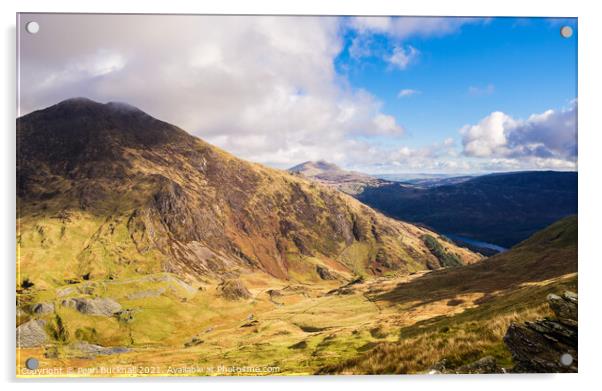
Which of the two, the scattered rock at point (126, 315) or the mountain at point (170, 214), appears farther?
the mountain at point (170, 214)

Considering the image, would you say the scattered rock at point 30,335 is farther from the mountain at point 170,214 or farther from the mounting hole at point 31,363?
the mountain at point 170,214

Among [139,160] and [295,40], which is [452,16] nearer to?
[295,40]

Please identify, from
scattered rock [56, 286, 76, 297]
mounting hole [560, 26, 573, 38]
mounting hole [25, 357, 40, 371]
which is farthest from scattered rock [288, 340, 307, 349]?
scattered rock [56, 286, 76, 297]

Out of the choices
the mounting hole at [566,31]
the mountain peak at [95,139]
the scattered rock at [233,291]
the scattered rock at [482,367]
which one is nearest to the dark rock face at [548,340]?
the scattered rock at [482,367]

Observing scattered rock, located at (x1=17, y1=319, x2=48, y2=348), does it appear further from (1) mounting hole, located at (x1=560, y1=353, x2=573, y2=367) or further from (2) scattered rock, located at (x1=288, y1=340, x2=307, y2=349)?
(1) mounting hole, located at (x1=560, y1=353, x2=573, y2=367)

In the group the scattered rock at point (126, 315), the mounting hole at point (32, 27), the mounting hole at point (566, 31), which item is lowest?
the scattered rock at point (126, 315)

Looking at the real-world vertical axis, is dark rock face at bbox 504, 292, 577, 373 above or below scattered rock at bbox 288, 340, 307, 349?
above

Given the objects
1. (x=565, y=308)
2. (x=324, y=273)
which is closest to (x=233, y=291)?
(x=324, y=273)
